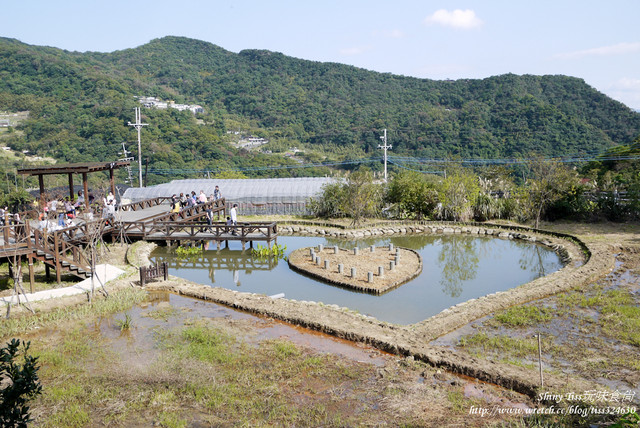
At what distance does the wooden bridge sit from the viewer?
15.7 meters

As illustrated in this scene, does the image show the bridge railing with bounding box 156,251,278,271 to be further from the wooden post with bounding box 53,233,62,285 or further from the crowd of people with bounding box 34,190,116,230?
the wooden post with bounding box 53,233,62,285

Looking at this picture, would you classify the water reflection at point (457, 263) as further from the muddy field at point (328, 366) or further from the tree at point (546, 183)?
the tree at point (546, 183)

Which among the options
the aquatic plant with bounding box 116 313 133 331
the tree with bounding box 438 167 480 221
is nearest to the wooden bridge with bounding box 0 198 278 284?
the aquatic plant with bounding box 116 313 133 331

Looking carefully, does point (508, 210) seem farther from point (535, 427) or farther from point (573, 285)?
point (535, 427)

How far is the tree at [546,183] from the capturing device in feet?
83.0

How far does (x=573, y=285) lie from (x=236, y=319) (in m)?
10.5

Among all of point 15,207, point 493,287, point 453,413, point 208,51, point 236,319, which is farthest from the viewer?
point 208,51

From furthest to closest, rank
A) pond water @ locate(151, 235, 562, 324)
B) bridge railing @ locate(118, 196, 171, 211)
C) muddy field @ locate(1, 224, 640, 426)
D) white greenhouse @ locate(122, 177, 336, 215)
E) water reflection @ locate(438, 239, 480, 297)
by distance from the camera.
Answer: white greenhouse @ locate(122, 177, 336, 215)
bridge railing @ locate(118, 196, 171, 211)
water reflection @ locate(438, 239, 480, 297)
pond water @ locate(151, 235, 562, 324)
muddy field @ locate(1, 224, 640, 426)

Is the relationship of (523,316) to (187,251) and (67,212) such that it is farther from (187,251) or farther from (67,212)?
(67,212)

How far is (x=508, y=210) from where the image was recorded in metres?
27.5

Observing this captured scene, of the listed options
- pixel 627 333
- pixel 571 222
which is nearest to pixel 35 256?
pixel 627 333

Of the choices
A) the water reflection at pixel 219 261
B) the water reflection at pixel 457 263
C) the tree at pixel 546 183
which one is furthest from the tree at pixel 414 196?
the water reflection at pixel 219 261

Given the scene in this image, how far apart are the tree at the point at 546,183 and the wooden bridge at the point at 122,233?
14137mm

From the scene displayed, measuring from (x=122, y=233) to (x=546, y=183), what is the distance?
2096cm
